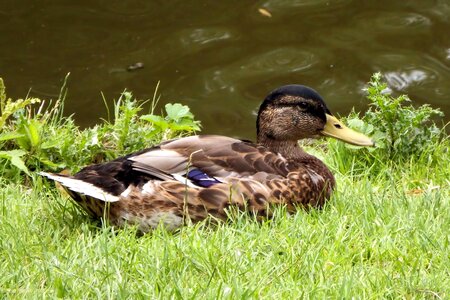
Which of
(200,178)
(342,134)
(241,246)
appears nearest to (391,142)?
(342,134)

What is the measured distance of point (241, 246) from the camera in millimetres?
4312

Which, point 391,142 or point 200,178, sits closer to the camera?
point 200,178

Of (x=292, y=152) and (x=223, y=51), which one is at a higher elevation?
(x=292, y=152)

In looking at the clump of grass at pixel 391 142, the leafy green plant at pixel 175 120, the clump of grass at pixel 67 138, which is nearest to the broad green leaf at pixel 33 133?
the clump of grass at pixel 67 138

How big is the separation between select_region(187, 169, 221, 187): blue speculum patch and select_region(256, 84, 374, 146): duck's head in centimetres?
66

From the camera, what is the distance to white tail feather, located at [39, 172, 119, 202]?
4.75 meters

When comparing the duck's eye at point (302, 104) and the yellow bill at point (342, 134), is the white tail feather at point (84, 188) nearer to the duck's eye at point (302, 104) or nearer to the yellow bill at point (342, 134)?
the duck's eye at point (302, 104)

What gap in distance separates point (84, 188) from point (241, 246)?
0.93 meters

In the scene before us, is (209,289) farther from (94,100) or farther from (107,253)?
(94,100)

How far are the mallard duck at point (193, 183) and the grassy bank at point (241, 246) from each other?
0.11m

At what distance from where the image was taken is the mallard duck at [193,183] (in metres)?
4.82

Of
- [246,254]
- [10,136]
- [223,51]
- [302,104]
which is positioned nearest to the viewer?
[246,254]

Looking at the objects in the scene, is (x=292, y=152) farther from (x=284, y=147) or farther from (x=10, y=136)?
(x=10, y=136)

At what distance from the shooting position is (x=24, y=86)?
28.0ft
